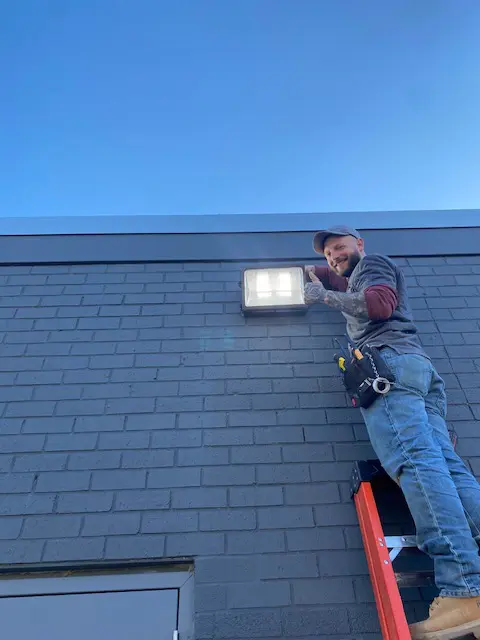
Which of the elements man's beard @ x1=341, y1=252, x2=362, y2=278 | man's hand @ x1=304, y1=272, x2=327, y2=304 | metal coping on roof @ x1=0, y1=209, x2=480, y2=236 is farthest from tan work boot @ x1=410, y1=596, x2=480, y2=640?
metal coping on roof @ x1=0, y1=209, x2=480, y2=236

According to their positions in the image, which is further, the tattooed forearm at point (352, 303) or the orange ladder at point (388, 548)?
the tattooed forearm at point (352, 303)

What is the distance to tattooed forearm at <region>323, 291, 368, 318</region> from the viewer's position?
7.99ft

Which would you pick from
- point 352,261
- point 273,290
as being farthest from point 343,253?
point 273,290

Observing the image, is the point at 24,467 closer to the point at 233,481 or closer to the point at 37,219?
the point at 233,481

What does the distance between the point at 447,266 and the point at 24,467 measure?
329 centimetres

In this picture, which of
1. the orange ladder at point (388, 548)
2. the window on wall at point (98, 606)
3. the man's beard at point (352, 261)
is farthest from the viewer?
the man's beard at point (352, 261)

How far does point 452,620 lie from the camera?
1.67 meters

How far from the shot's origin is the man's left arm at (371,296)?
7.93ft

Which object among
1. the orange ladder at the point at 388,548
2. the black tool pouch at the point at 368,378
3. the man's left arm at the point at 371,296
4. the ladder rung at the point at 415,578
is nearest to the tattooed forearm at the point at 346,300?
the man's left arm at the point at 371,296

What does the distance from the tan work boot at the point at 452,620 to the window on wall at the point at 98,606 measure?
105cm

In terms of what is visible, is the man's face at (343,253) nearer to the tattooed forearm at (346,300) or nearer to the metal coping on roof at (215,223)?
the tattooed forearm at (346,300)

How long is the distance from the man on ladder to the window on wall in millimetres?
1081

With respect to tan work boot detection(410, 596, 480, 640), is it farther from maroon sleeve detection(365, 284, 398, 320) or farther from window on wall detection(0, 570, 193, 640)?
maroon sleeve detection(365, 284, 398, 320)

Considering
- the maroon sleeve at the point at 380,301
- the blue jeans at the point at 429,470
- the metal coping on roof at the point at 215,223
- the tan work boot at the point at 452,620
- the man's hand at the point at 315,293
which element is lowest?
the tan work boot at the point at 452,620
